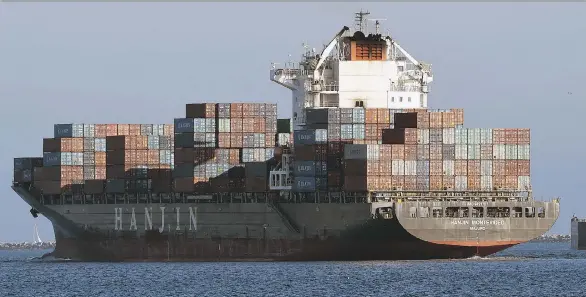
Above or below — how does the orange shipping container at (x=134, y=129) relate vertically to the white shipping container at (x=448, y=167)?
above

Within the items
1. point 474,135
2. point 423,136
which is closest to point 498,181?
point 474,135

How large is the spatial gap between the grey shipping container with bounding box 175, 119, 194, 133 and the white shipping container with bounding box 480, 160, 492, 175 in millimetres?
20185

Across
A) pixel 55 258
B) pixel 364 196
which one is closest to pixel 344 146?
pixel 364 196

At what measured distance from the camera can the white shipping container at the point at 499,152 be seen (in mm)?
105688

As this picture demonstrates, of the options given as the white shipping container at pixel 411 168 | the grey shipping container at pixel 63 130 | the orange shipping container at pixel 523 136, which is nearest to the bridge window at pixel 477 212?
the white shipping container at pixel 411 168

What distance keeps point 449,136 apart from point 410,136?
2.51m

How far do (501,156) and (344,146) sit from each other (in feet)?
32.7

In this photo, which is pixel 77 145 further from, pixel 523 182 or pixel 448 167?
pixel 523 182

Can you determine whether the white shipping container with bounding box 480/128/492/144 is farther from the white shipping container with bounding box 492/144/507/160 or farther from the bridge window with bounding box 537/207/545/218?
the bridge window with bounding box 537/207/545/218

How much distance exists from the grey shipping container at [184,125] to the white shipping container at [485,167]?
2018cm

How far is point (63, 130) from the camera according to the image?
4781 inches

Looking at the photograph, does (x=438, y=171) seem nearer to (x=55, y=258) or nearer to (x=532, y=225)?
(x=532, y=225)

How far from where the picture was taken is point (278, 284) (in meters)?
90.6

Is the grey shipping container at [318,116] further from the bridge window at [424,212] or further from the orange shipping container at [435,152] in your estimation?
the bridge window at [424,212]
